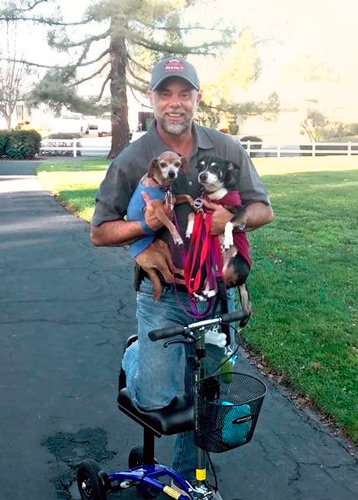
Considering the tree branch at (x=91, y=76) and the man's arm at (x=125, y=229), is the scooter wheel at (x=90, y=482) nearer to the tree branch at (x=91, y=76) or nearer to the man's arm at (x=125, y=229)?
the man's arm at (x=125, y=229)

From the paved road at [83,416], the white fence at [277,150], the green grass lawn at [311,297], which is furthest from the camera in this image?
the white fence at [277,150]

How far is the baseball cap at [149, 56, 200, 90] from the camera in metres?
3.07

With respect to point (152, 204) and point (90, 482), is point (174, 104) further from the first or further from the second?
point (90, 482)

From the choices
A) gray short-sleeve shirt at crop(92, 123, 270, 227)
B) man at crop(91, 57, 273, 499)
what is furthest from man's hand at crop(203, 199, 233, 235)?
gray short-sleeve shirt at crop(92, 123, 270, 227)

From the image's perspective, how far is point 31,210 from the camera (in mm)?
15469

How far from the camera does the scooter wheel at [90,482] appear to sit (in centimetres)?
356

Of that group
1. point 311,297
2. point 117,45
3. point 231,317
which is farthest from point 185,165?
point 117,45

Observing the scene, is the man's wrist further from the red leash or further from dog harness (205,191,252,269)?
dog harness (205,191,252,269)

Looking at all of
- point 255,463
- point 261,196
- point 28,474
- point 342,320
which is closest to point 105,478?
point 28,474

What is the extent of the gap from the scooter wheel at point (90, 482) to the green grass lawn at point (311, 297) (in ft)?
5.70

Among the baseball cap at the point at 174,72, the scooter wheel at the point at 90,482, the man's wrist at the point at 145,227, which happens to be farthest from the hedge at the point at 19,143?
the man's wrist at the point at 145,227

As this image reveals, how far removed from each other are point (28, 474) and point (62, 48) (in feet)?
94.7

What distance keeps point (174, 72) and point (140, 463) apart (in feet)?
6.81

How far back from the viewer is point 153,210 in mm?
3031
